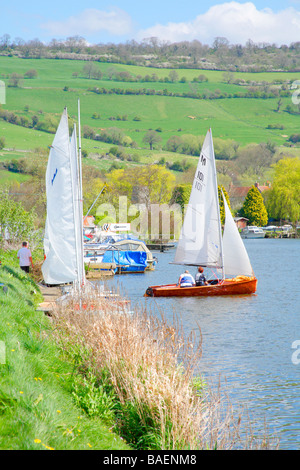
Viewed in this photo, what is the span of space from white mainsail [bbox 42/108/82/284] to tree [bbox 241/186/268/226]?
84.8 meters

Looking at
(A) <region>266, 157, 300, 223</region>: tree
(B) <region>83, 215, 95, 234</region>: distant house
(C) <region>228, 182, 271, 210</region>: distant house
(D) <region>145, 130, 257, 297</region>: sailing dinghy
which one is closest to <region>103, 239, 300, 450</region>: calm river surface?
(D) <region>145, 130, 257, 297</region>: sailing dinghy

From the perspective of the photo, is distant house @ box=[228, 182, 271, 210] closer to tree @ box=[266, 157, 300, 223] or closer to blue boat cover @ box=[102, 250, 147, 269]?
tree @ box=[266, 157, 300, 223]

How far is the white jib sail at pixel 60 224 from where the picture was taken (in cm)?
1833

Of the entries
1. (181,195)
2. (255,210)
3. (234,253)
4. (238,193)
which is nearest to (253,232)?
(255,210)

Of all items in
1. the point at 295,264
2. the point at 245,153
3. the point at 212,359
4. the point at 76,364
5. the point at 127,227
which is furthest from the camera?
the point at 245,153

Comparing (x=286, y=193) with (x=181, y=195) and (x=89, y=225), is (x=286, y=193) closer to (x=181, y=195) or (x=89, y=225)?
(x=181, y=195)

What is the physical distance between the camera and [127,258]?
4456 cm

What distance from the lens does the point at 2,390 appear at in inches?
279

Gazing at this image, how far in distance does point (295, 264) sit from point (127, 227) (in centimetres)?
2325

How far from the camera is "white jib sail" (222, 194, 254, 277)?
2956cm

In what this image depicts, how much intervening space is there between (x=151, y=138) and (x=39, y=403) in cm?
17165

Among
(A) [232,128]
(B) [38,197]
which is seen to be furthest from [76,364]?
(A) [232,128]
